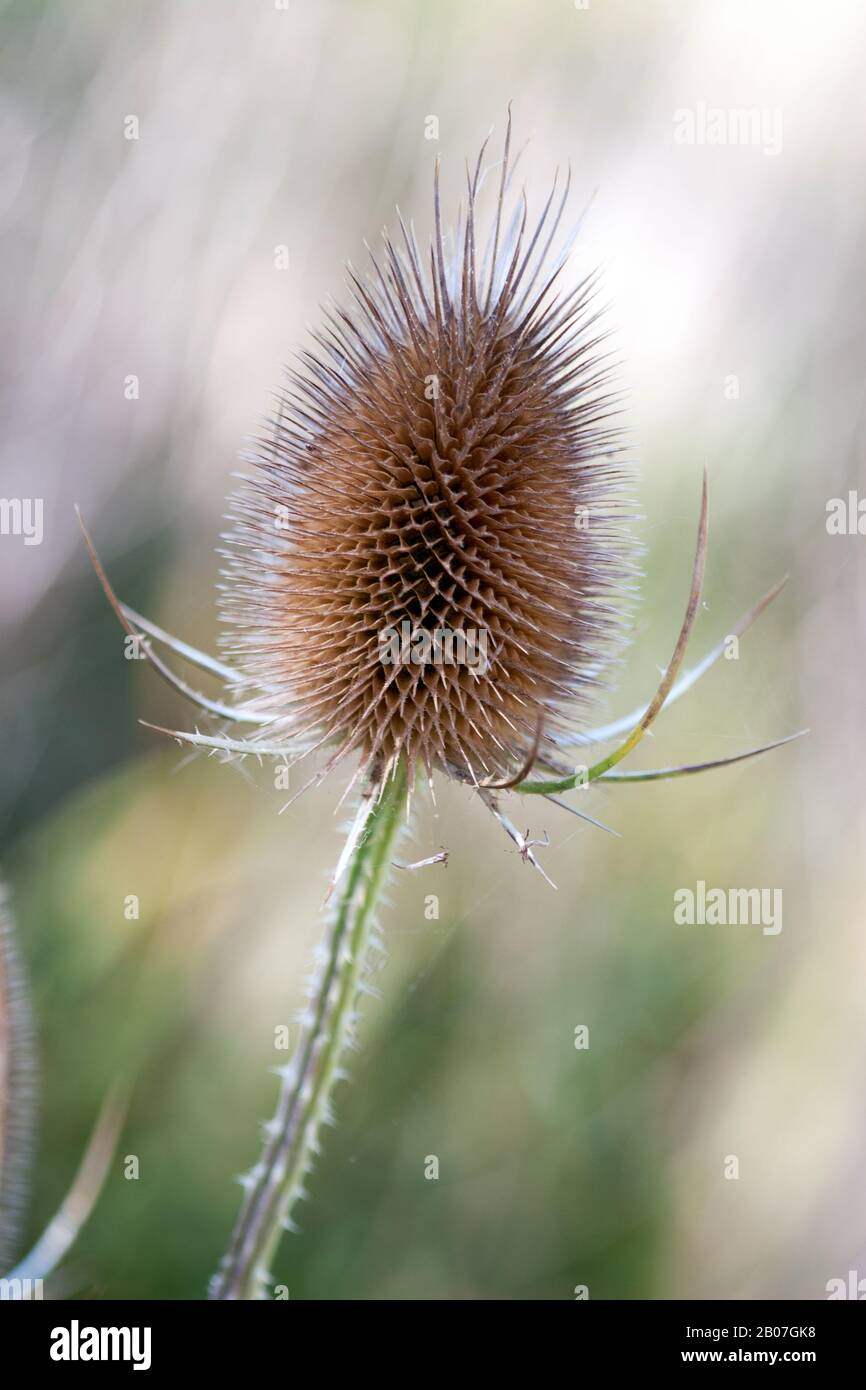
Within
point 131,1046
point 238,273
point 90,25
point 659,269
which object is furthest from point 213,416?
point 131,1046

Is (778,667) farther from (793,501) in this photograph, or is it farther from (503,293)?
(503,293)

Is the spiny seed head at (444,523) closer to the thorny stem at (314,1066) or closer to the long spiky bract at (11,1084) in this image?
the thorny stem at (314,1066)

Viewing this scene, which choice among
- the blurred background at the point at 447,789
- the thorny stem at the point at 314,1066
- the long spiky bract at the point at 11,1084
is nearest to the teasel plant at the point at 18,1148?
the long spiky bract at the point at 11,1084

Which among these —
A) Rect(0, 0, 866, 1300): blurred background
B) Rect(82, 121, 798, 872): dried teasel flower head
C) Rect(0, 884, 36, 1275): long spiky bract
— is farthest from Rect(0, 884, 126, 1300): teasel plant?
Rect(0, 0, 866, 1300): blurred background

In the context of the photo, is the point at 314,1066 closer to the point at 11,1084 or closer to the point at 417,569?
the point at 11,1084

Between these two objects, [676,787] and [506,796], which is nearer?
[506,796]

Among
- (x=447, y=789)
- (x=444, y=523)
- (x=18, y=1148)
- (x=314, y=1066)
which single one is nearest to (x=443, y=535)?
(x=444, y=523)

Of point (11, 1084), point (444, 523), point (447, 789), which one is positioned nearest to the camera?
point (444, 523)
